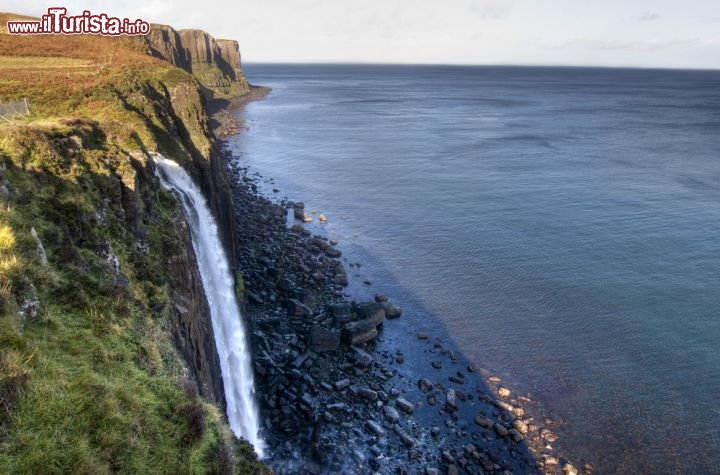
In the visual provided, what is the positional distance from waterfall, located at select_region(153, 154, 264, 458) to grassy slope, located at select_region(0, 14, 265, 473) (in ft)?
12.2

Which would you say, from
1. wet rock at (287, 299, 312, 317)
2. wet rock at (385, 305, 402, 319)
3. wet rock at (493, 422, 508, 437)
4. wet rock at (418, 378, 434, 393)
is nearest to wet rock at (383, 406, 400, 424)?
wet rock at (418, 378, 434, 393)

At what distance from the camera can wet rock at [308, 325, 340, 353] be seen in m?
36.1

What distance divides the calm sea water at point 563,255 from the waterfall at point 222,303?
17.0 metres

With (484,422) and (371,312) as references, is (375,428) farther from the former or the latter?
(371,312)

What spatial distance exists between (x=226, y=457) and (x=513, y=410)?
25449 mm

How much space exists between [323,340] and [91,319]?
23887 millimetres

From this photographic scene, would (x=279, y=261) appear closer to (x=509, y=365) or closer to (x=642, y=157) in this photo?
(x=509, y=365)

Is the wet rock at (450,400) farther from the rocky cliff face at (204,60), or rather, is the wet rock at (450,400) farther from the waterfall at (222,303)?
the rocky cliff face at (204,60)

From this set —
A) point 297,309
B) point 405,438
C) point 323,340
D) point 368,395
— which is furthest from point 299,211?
point 405,438

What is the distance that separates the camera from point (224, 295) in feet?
105

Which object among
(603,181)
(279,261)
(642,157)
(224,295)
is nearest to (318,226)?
(279,261)

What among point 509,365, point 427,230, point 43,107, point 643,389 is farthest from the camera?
point 427,230

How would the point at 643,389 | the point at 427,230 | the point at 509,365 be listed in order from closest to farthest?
the point at 643,389, the point at 509,365, the point at 427,230

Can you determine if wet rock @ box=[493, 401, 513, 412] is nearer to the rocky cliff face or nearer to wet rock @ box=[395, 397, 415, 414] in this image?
wet rock @ box=[395, 397, 415, 414]
